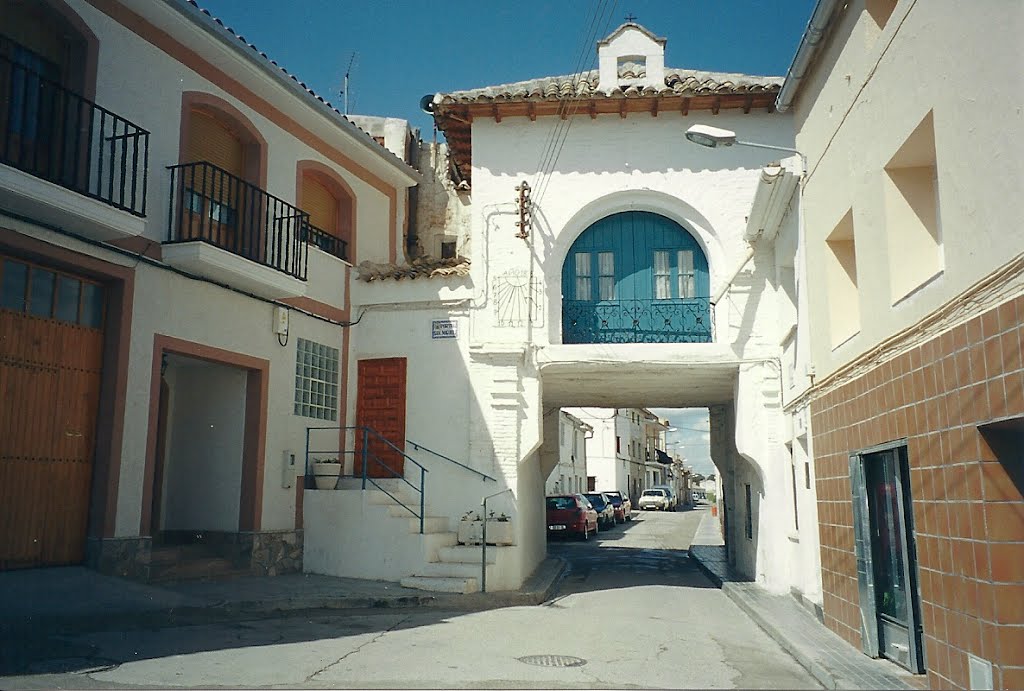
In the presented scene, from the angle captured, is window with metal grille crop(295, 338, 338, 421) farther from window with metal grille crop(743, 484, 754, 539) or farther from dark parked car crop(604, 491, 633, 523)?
dark parked car crop(604, 491, 633, 523)

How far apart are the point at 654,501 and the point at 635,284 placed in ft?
137

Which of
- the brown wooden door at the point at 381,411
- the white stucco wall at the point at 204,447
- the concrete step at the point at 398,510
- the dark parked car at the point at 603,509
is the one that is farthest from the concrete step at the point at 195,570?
the dark parked car at the point at 603,509

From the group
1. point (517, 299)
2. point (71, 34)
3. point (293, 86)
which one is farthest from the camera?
point (517, 299)

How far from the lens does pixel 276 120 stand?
1448 centimetres

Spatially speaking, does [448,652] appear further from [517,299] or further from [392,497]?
[517,299]

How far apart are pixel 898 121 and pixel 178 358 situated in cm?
1025

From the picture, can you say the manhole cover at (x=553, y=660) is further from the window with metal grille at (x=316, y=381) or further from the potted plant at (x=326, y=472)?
the window with metal grille at (x=316, y=381)

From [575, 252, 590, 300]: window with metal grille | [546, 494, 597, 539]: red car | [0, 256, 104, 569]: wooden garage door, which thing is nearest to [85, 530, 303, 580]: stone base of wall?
[0, 256, 104, 569]: wooden garage door

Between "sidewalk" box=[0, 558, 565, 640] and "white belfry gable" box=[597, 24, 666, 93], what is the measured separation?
8900mm

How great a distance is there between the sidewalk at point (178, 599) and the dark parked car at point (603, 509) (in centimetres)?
1967

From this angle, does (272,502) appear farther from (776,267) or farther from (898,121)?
(898,121)

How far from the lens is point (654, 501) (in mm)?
54625

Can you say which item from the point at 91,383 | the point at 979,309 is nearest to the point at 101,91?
the point at 91,383

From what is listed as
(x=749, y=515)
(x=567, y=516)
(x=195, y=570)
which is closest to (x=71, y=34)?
(x=195, y=570)
